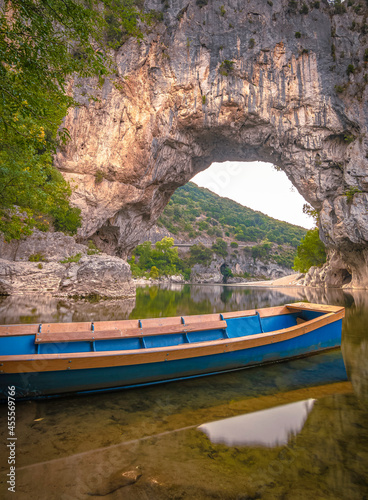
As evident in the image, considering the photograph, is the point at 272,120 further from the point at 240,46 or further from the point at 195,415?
the point at 195,415

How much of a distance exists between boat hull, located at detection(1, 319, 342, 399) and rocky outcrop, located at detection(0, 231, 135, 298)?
33.2ft

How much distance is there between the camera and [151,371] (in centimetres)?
338

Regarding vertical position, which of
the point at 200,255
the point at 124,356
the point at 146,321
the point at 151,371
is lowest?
the point at 151,371

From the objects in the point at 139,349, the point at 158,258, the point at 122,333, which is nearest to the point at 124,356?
the point at 139,349

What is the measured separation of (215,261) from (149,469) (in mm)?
64329

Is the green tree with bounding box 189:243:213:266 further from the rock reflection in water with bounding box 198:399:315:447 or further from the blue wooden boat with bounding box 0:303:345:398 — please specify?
the rock reflection in water with bounding box 198:399:315:447

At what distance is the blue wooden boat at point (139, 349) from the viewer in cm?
286

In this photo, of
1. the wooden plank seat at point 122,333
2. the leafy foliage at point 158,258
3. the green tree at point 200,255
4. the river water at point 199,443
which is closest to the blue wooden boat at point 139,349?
the wooden plank seat at point 122,333

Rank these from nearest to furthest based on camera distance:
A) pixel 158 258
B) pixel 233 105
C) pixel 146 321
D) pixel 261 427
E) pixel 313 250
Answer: pixel 261 427 → pixel 146 321 → pixel 233 105 → pixel 313 250 → pixel 158 258

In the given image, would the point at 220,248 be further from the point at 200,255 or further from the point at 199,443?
the point at 199,443

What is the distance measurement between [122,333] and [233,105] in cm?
2256

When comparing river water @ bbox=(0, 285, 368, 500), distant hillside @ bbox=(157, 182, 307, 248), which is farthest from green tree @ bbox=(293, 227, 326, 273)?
distant hillside @ bbox=(157, 182, 307, 248)

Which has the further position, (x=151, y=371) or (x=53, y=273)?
(x=53, y=273)

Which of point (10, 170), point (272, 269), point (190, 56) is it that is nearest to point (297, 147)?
point (190, 56)
